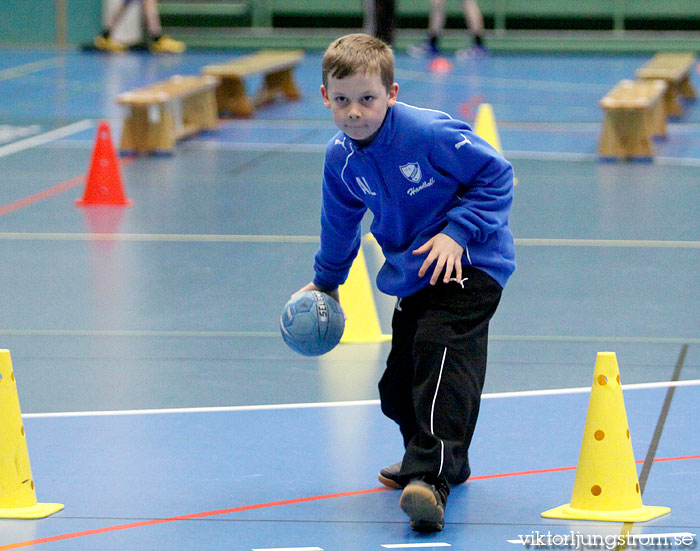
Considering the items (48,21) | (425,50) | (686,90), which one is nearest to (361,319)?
(686,90)

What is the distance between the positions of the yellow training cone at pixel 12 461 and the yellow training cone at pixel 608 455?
63.0 inches

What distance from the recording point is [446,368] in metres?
3.83

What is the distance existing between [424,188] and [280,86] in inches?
527

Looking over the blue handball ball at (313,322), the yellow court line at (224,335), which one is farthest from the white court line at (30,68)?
the blue handball ball at (313,322)

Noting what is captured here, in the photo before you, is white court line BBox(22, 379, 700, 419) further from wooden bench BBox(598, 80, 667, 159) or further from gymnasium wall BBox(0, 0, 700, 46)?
gymnasium wall BBox(0, 0, 700, 46)

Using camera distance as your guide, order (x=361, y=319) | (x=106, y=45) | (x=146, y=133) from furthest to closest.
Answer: (x=106, y=45), (x=146, y=133), (x=361, y=319)

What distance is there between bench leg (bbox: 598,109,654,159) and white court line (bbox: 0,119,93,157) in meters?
5.47

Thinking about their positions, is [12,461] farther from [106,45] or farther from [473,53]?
[106,45]

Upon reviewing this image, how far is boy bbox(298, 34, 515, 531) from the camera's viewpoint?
3775 millimetres

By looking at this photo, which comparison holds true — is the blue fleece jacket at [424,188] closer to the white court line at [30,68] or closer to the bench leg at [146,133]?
the bench leg at [146,133]

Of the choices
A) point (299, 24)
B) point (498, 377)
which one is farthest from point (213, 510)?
point (299, 24)

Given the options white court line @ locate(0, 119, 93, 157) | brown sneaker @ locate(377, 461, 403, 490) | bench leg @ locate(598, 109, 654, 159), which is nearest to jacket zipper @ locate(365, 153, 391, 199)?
brown sneaker @ locate(377, 461, 403, 490)

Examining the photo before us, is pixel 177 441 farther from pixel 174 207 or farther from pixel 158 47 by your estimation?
pixel 158 47

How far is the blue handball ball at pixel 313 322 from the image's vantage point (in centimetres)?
420
